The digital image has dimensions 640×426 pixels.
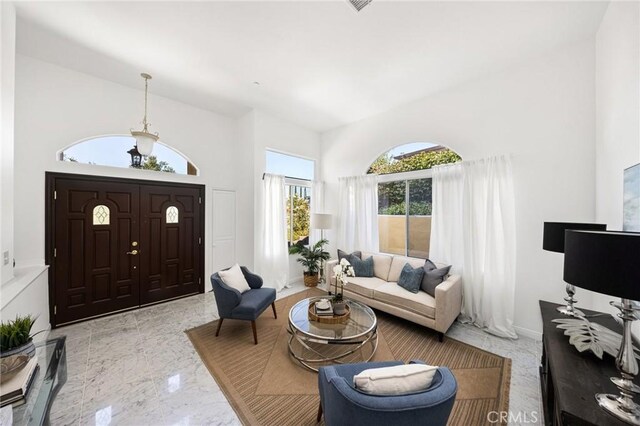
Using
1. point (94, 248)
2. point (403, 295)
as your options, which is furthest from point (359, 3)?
point (94, 248)

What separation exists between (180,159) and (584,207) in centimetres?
573

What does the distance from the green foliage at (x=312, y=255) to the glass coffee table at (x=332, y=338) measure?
6.56 feet

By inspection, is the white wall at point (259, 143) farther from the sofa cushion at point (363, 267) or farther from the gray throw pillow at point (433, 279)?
the gray throw pillow at point (433, 279)

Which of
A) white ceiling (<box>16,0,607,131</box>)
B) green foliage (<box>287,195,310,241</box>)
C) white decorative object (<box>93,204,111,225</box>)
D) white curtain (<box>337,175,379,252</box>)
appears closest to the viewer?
white ceiling (<box>16,0,607,131</box>)

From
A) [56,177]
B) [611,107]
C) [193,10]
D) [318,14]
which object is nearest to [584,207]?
[611,107]

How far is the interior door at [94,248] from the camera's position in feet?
10.2

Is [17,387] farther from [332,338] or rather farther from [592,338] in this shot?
[592,338]

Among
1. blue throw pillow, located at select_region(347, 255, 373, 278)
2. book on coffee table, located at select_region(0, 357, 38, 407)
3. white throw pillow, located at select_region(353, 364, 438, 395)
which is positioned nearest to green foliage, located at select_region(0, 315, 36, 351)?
book on coffee table, located at select_region(0, 357, 38, 407)

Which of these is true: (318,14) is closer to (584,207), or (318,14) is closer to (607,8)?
(607,8)

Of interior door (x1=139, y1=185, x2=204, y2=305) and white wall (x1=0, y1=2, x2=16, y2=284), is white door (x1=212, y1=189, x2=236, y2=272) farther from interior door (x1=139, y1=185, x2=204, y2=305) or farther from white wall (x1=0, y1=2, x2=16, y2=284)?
white wall (x1=0, y1=2, x2=16, y2=284)

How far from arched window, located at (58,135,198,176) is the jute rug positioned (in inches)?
106

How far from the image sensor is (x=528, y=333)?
2.92m

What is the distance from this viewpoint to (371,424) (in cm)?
112

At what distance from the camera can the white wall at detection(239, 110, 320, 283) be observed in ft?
14.4
